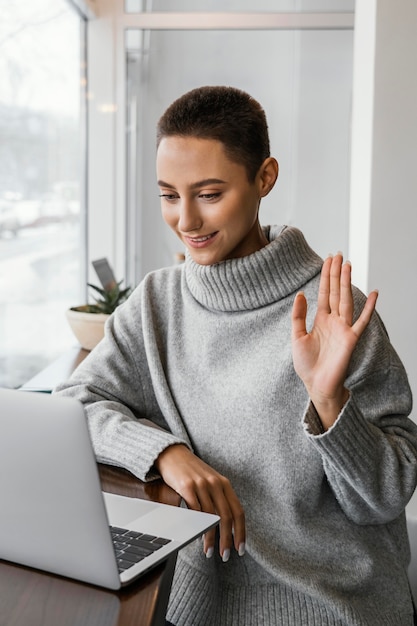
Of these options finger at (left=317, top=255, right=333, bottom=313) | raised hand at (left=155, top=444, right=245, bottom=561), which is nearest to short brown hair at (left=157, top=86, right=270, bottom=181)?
finger at (left=317, top=255, right=333, bottom=313)

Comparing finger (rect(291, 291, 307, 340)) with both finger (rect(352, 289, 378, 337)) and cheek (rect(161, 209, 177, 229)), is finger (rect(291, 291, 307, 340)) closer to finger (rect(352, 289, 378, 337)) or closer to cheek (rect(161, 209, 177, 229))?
finger (rect(352, 289, 378, 337))

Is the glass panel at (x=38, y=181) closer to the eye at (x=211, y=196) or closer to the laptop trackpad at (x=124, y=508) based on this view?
the eye at (x=211, y=196)

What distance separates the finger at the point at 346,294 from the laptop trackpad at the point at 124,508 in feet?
1.16

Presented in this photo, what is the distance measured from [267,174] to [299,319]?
0.30 metres

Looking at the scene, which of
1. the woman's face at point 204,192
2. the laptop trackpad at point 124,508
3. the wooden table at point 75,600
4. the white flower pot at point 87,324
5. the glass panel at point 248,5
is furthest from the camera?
the glass panel at point 248,5

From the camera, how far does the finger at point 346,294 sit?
42.6 inches

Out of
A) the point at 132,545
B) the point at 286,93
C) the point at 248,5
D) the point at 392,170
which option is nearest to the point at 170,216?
the point at 132,545

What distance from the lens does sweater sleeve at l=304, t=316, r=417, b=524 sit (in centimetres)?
105

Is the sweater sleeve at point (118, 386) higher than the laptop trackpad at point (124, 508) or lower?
higher

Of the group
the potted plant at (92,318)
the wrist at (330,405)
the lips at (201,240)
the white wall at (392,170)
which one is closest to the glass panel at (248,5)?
the white wall at (392,170)

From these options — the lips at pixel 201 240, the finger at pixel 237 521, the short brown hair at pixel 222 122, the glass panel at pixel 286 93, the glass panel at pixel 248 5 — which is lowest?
the finger at pixel 237 521

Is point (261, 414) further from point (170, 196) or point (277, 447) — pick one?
point (170, 196)

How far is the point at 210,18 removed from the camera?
4520 millimetres

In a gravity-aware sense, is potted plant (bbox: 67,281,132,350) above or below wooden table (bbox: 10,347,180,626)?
above
